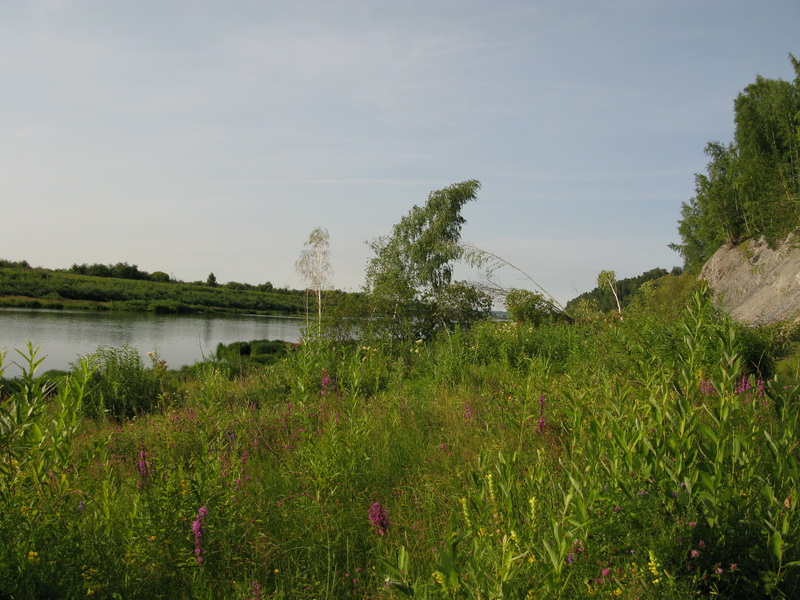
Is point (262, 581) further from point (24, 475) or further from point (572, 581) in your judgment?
point (572, 581)

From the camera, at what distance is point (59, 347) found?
16.0 m

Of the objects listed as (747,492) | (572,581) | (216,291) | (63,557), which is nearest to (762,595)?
(747,492)

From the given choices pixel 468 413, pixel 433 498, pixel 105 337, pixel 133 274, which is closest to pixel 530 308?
pixel 468 413

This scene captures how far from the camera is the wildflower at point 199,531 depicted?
215cm

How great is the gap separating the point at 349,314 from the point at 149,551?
8636 mm

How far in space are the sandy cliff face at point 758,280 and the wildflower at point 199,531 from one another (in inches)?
344

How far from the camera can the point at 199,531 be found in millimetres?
2184

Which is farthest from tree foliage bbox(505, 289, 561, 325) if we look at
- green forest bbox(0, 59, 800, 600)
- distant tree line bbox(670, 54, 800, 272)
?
distant tree line bbox(670, 54, 800, 272)

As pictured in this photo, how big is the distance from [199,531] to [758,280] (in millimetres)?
24972

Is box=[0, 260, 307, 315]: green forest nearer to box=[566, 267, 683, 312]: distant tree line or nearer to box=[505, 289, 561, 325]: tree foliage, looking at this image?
box=[566, 267, 683, 312]: distant tree line

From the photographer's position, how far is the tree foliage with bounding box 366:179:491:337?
11602mm

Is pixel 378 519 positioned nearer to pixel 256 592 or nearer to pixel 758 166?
pixel 256 592

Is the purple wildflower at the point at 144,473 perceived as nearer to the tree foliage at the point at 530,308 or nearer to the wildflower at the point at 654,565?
the wildflower at the point at 654,565

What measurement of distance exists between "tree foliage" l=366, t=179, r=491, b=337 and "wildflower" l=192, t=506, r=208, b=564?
8877 millimetres
